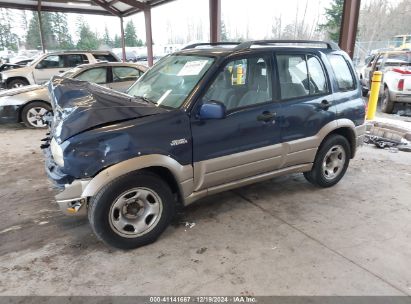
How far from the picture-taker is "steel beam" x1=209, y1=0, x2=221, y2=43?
1025 centimetres

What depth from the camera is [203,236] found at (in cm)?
317

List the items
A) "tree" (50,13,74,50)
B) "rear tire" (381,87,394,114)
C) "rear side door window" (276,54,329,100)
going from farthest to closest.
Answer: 1. "tree" (50,13,74,50)
2. "rear tire" (381,87,394,114)
3. "rear side door window" (276,54,329,100)

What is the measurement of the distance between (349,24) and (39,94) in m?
6.90

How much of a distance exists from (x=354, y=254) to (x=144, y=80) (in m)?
2.86

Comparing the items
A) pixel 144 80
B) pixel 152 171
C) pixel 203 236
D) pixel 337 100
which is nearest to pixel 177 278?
pixel 203 236

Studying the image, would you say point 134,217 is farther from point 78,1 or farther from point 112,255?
point 78,1

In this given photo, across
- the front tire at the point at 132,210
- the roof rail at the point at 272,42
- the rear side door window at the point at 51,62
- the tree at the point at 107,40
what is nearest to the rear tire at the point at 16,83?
the rear side door window at the point at 51,62

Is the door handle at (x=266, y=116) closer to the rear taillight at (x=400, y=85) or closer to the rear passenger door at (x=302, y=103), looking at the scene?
the rear passenger door at (x=302, y=103)

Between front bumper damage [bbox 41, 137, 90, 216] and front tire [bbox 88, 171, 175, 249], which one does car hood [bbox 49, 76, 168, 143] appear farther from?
front tire [bbox 88, 171, 175, 249]

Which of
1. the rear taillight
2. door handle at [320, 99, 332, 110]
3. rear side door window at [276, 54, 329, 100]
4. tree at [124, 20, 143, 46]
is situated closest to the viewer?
rear side door window at [276, 54, 329, 100]

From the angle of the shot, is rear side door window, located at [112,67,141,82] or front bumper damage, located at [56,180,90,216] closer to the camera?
front bumper damage, located at [56,180,90,216]

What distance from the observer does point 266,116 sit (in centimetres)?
338

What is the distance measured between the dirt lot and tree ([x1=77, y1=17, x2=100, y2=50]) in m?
26.0

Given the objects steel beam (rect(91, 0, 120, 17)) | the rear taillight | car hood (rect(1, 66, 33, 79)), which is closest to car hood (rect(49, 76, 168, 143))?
the rear taillight
